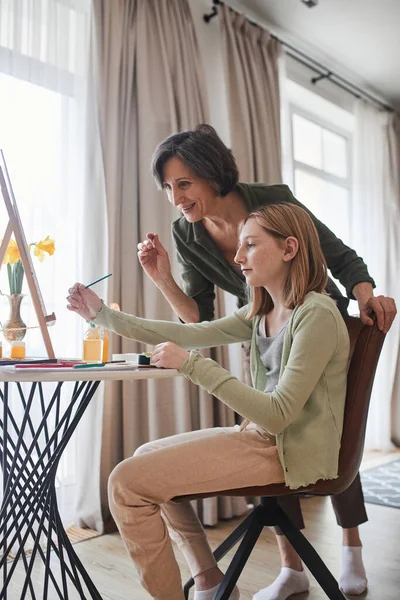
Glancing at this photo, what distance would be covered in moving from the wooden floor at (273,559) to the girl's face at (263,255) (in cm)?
100

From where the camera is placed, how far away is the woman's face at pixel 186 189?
1.75 metres

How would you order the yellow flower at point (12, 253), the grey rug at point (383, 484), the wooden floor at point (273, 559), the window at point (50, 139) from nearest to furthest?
1. the yellow flower at point (12, 253)
2. the wooden floor at point (273, 559)
3. the window at point (50, 139)
4. the grey rug at point (383, 484)

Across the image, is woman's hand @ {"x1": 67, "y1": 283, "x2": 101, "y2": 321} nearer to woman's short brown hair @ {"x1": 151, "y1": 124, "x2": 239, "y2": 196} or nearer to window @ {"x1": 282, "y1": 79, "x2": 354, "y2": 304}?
woman's short brown hair @ {"x1": 151, "y1": 124, "x2": 239, "y2": 196}

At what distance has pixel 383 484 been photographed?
3.35 meters

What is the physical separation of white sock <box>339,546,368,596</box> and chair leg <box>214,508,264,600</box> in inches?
20.5

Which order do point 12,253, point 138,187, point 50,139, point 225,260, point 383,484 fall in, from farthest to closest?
point 383,484
point 138,187
point 50,139
point 225,260
point 12,253

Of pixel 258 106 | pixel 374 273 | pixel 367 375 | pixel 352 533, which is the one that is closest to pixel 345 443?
pixel 367 375

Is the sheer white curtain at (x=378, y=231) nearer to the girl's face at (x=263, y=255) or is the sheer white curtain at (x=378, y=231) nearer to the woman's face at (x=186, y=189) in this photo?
the woman's face at (x=186, y=189)

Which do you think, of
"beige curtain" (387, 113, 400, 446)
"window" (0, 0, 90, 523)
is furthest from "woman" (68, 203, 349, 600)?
"beige curtain" (387, 113, 400, 446)

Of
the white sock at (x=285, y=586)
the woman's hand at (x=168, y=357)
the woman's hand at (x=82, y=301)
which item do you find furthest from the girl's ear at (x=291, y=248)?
the white sock at (x=285, y=586)

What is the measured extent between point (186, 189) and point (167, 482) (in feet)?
2.90

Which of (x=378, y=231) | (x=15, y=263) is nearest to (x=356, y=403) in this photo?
(x=15, y=263)

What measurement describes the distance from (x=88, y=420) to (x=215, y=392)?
1382 mm

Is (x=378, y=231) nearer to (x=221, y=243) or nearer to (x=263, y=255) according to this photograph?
(x=221, y=243)
